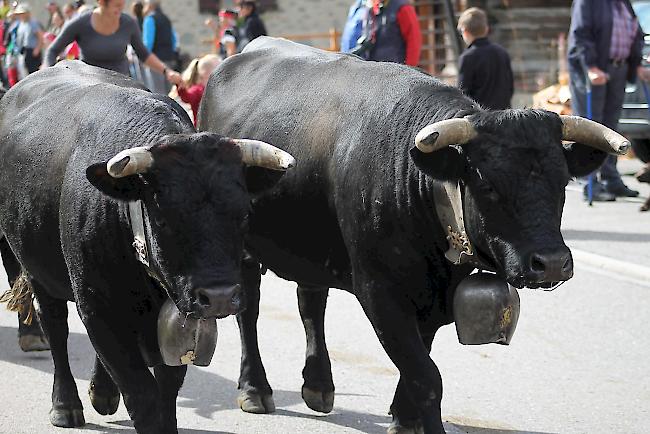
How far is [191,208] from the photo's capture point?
14.2 ft

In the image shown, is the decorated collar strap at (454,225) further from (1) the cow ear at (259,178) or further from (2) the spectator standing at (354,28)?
(2) the spectator standing at (354,28)

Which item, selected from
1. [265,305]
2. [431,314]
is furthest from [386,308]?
[265,305]

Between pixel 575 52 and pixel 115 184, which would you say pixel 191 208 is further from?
pixel 575 52

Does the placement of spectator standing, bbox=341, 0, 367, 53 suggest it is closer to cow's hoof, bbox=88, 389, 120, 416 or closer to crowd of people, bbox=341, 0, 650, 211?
crowd of people, bbox=341, 0, 650, 211

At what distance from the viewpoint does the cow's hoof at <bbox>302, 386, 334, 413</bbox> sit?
6.04 metres

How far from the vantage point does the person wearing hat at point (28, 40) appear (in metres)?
19.6

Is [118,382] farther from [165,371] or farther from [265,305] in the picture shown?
[265,305]

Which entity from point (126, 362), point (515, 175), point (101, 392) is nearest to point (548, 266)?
point (515, 175)

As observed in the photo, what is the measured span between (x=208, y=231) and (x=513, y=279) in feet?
3.47

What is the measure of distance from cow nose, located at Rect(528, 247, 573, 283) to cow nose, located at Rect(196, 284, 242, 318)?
39.4 inches

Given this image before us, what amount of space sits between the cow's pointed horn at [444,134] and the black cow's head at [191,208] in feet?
2.10

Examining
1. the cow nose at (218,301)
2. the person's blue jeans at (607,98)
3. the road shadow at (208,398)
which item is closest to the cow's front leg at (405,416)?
the road shadow at (208,398)

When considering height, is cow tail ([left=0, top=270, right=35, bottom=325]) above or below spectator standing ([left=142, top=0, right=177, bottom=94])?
above

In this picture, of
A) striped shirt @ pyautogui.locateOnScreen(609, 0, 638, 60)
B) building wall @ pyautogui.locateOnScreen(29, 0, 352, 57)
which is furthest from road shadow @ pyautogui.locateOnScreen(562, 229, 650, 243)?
building wall @ pyautogui.locateOnScreen(29, 0, 352, 57)
